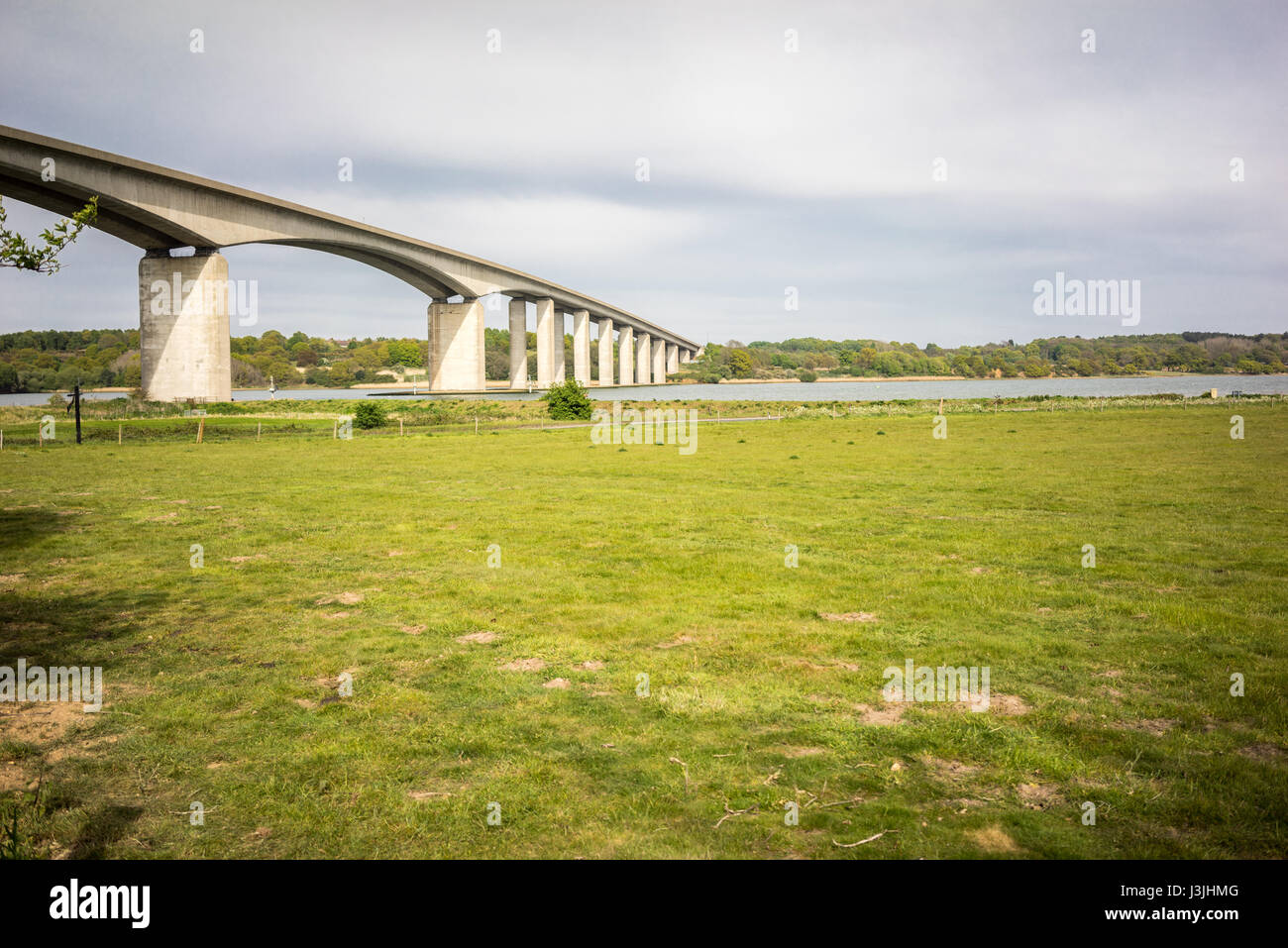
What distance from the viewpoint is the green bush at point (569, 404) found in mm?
60219

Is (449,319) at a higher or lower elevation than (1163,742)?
higher

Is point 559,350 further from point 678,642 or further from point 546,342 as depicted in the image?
point 678,642

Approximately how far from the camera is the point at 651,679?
23.9 feet

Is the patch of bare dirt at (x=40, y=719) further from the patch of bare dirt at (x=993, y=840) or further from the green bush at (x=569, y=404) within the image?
the green bush at (x=569, y=404)

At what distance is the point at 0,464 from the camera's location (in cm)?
2764

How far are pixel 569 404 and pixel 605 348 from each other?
85601 millimetres

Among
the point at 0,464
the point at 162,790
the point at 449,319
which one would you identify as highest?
the point at 449,319

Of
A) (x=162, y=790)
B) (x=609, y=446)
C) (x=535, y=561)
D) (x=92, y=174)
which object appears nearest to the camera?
(x=162, y=790)

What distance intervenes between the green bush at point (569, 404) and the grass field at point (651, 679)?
42344 mm

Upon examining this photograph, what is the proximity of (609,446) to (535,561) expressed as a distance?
24.5 metres

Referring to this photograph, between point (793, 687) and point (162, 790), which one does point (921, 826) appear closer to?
point (793, 687)

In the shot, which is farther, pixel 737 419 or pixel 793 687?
pixel 737 419
